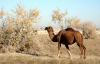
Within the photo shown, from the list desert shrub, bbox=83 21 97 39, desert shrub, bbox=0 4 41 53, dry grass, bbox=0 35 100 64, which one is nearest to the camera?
dry grass, bbox=0 35 100 64

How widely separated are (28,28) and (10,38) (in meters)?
2.33

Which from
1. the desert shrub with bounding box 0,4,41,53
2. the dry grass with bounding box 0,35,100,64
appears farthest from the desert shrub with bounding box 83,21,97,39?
the desert shrub with bounding box 0,4,41,53

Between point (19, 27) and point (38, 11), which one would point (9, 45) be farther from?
point (38, 11)

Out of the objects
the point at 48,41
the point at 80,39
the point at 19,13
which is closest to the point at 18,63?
the point at 80,39

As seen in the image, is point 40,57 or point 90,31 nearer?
point 40,57

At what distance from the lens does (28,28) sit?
14.4 metres

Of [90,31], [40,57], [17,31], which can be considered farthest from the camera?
[90,31]

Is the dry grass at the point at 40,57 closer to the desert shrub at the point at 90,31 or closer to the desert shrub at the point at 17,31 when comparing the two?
the desert shrub at the point at 17,31

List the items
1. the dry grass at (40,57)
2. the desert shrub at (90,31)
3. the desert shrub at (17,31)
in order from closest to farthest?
the dry grass at (40,57)
the desert shrub at (17,31)
the desert shrub at (90,31)

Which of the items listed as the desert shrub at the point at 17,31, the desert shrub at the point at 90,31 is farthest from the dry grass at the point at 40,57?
the desert shrub at the point at 90,31

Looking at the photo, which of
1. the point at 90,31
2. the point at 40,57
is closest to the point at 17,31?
the point at 40,57

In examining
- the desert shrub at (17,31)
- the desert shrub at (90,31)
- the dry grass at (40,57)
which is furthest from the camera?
the desert shrub at (90,31)

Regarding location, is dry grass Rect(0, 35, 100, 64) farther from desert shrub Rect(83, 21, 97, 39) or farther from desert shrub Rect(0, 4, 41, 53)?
desert shrub Rect(83, 21, 97, 39)

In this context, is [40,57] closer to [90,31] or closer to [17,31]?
[17,31]
